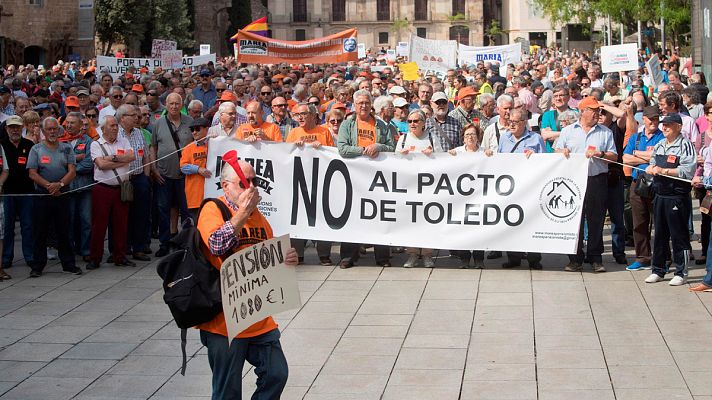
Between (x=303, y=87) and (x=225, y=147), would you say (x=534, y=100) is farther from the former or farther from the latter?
(x=225, y=147)

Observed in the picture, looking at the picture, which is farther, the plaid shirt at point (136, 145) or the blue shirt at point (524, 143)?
the plaid shirt at point (136, 145)

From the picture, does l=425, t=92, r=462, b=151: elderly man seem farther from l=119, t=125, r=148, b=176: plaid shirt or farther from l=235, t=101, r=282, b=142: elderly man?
l=119, t=125, r=148, b=176: plaid shirt

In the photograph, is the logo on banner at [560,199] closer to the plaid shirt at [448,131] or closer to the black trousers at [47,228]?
the plaid shirt at [448,131]

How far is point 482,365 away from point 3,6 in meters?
47.2

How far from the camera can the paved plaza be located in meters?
8.45

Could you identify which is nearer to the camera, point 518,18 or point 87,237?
point 87,237

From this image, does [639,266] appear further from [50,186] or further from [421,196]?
[50,186]

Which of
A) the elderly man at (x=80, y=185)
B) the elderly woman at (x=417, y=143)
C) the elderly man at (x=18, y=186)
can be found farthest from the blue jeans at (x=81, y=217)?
the elderly woman at (x=417, y=143)

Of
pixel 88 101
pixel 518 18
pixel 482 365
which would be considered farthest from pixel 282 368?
pixel 518 18

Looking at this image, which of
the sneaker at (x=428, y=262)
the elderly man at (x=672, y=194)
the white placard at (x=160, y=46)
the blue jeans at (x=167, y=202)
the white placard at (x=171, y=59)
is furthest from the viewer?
the white placard at (x=160, y=46)

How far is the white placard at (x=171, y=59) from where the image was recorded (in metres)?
29.5

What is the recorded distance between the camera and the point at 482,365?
895cm

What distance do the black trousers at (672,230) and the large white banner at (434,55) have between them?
1828 centimetres

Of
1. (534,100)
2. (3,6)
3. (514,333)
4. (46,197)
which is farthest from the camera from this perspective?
(3,6)
